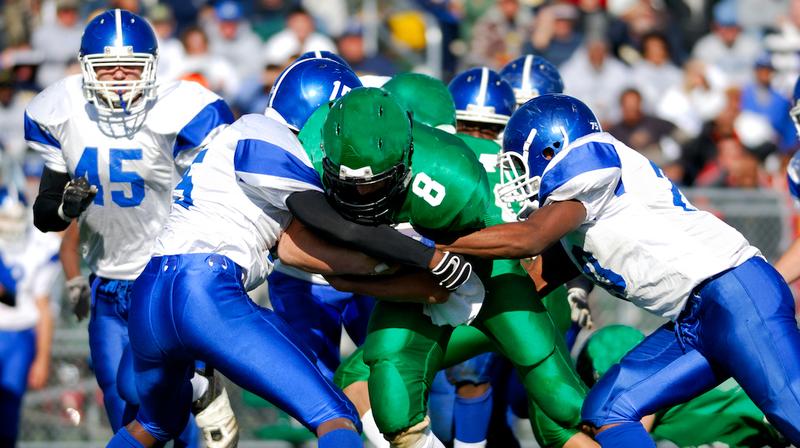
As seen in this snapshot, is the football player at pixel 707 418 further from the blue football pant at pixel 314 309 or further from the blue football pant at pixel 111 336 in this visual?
the blue football pant at pixel 111 336

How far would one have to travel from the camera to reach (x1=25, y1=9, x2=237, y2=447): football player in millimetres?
5777

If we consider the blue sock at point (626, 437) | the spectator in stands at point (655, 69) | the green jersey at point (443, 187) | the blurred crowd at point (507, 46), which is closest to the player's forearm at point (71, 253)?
the green jersey at point (443, 187)

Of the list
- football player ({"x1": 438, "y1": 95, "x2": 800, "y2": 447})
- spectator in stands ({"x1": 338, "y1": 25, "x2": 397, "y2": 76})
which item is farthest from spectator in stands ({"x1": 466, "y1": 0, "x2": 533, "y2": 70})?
football player ({"x1": 438, "y1": 95, "x2": 800, "y2": 447})

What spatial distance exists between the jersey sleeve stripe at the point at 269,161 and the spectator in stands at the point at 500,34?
7.00 meters

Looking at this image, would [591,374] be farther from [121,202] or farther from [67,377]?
[67,377]

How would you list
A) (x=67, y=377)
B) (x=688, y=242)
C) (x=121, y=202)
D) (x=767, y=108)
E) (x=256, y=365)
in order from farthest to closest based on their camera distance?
1. (x=767, y=108)
2. (x=67, y=377)
3. (x=121, y=202)
4. (x=688, y=242)
5. (x=256, y=365)

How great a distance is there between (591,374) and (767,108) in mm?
5419

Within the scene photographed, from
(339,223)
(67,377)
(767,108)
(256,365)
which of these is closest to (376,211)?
(339,223)

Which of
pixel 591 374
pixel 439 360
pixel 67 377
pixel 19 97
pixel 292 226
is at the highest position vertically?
pixel 292 226

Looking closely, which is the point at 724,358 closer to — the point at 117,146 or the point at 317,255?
the point at 317,255

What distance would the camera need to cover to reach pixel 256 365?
433cm

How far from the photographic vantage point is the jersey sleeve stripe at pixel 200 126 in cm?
570

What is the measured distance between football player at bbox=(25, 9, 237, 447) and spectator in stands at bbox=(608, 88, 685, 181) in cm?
477

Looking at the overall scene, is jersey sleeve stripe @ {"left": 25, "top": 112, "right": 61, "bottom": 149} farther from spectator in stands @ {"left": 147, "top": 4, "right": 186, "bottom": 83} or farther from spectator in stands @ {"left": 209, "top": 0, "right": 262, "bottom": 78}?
spectator in stands @ {"left": 209, "top": 0, "right": 262, "bottom": 78}
